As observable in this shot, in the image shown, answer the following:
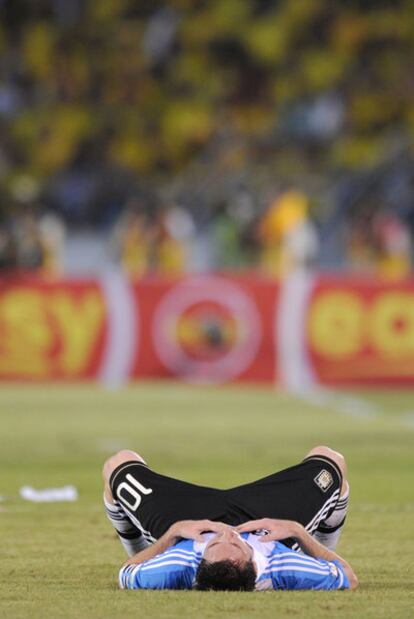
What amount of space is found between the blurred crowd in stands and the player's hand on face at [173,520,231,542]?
18428 millimetres

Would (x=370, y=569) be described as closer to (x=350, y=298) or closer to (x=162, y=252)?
(x=350, y=298)

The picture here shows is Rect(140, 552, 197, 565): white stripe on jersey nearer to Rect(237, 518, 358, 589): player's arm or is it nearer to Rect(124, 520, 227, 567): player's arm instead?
Rect(124, 520, 227, 567): player's arm

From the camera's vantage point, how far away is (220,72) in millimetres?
30969

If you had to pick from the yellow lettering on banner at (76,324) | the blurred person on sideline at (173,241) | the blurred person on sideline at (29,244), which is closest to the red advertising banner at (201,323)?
the yellow lettering on banner at (76,324)

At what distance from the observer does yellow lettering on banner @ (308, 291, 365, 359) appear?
65.1 feet

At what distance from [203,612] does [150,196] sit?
74.1ft

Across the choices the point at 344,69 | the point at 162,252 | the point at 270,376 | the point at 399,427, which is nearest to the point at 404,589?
the point at 399,427

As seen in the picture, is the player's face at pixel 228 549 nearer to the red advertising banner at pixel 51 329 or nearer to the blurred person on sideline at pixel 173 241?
the red advertising banner at pixel 51 329

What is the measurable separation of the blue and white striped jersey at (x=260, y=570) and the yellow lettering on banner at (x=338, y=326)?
551 inches

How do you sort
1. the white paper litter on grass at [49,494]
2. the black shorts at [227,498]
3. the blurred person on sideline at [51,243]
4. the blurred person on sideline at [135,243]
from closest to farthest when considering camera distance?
the black shorts at [227,498]
the white paper litter on grass at [49,494]
the blurred person on sideline at [51,243]
the blurred person on sideline at [135,243]

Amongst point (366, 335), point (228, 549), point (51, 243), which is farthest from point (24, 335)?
point (228, 549)

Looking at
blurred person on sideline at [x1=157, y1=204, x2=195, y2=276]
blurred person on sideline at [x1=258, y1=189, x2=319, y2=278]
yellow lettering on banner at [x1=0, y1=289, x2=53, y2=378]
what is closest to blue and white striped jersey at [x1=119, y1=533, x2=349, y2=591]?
yellow lettering on banner at [x1=0, y1=289, x2=53, y2=378]

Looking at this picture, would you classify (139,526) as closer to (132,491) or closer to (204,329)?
(132,491)

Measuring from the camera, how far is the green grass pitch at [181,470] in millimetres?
5656
